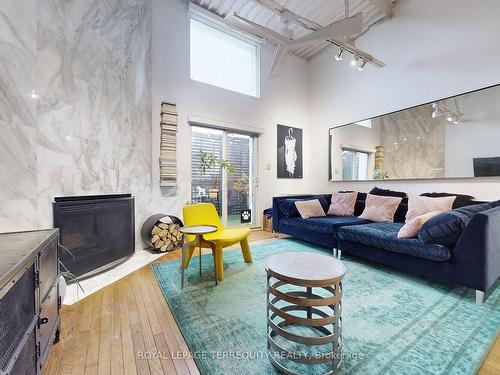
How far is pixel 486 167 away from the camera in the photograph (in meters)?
2.79

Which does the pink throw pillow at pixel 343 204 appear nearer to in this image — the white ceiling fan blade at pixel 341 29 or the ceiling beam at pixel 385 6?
the white ceiling fan blade at pixel 341 29

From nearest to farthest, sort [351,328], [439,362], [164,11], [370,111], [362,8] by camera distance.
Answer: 1. [439,362]
2. [351,328]
3. [164,11]
4. [362,8]
5. [370,111]

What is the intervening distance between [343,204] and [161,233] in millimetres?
2937

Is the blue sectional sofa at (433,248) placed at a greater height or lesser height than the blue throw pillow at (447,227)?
lesser

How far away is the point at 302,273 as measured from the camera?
4.14 ft

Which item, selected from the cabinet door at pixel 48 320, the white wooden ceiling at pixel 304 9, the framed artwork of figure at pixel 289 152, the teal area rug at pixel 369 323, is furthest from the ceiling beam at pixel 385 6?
the cabinet door at pixel 48 320

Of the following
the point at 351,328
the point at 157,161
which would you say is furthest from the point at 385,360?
the point at 157,161

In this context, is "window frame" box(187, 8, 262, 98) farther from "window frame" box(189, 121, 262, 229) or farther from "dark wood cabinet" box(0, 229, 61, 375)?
"dark wood cabinet" box(0, 229, 61, 375)

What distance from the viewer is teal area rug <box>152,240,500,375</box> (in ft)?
4.09

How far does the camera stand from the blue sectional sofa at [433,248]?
1798mm

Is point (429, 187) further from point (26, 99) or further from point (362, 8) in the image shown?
point (26, 99)

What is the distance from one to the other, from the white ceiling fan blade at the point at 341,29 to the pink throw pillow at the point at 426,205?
7.40 ft

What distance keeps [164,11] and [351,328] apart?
4.72 m

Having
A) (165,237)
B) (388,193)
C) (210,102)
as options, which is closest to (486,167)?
(388,193)
